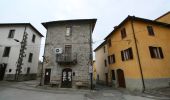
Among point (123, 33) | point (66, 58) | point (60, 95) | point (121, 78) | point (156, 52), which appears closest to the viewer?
point (60, 95)

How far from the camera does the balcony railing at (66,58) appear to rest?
15.5 m

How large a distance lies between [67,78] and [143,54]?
999cm

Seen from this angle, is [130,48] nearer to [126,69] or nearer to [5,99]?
[126,69]

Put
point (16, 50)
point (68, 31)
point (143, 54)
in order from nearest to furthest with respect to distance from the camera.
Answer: point (143, 54)
point (68, 31)
point (16, 50)

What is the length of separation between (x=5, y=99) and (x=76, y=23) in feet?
42.9

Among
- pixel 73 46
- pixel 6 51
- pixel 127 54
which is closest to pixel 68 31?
pixel 73 46

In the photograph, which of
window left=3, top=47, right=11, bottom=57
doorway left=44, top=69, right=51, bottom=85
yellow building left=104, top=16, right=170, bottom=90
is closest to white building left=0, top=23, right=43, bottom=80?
window left=3, top=47, right=11, bottom=57

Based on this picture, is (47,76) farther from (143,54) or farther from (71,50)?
(143,54)

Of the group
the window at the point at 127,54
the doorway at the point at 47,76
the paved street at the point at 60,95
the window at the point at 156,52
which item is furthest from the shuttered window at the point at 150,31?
the doorway at the point at 47,76

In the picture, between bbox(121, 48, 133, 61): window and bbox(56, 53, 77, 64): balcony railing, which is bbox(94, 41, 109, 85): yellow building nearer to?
bbox(121, 48, 133, 61): window

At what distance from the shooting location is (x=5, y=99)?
29.4 feet

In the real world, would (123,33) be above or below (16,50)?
above

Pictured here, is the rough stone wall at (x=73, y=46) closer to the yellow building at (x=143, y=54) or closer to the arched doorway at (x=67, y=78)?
the arched doorway at (x=67, y=78)

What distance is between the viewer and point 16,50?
66.3 feet
